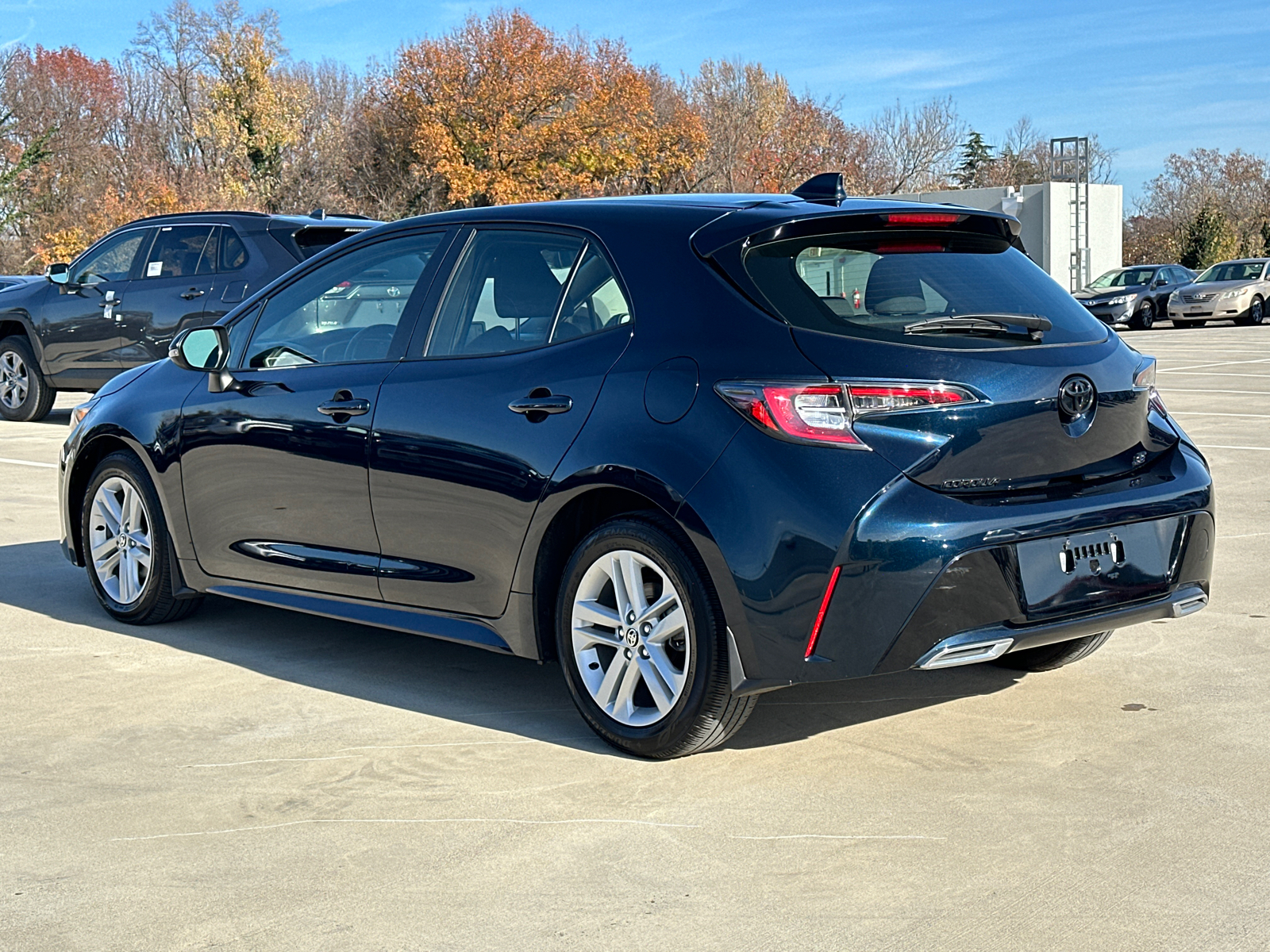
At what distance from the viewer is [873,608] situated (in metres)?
4.07

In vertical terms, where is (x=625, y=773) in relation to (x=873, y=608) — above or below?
below

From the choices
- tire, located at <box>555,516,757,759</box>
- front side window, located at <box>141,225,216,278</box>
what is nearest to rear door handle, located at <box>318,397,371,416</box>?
tire, located at <box>555,516,757,759</box>

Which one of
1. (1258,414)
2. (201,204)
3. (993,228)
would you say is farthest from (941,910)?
(201,204)

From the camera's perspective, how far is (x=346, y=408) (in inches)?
210

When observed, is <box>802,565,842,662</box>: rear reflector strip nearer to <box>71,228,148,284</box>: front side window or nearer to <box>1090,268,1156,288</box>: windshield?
<box>71,228,148,284</box>: front side window

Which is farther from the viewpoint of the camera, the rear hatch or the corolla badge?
the corolla badge

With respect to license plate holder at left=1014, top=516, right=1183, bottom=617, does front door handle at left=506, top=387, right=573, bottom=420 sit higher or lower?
higher

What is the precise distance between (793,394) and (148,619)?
3426 millimetres

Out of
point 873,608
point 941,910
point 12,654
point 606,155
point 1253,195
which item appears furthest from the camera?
point 1253,195

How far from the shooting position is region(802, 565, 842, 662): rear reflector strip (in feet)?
13.3

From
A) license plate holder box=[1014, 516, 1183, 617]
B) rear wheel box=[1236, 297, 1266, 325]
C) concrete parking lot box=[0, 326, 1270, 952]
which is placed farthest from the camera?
rear wheel box=[1236, 297, 1266, 325]

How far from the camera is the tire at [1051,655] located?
17.7 ft

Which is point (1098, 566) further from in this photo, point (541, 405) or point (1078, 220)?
point (1078, 220)

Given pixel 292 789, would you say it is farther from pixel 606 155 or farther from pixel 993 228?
pixel 606 155
